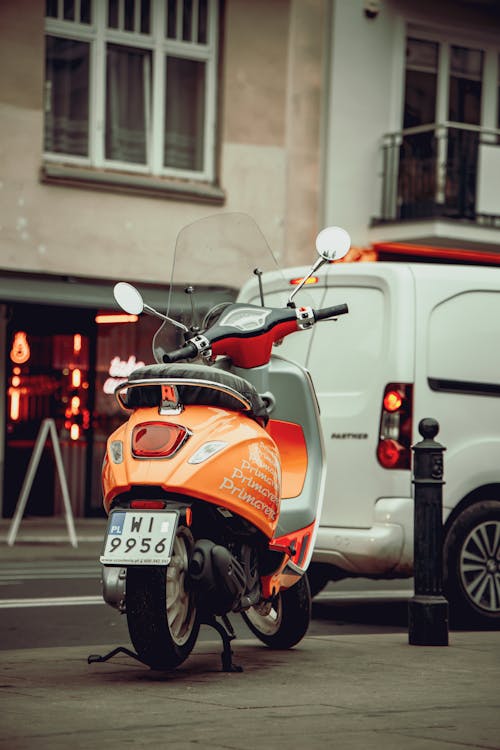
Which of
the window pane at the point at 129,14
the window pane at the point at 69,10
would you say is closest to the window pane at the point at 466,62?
the window pane at the point at 129,14

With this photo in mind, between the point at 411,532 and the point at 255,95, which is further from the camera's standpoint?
the point at 255,95

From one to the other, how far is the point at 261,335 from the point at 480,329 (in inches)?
105

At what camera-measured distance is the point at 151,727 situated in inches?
203

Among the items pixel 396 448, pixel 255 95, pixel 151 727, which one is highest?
pixel 255 95

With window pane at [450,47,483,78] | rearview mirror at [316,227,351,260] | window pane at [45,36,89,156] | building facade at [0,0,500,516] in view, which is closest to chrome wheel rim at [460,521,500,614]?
rearview mirror at [316,227,351,260]

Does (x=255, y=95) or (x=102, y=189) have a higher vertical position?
(x=255, y=95)

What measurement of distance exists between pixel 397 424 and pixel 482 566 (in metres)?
1.01


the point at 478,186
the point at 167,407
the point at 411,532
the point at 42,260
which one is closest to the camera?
the point at 167,407

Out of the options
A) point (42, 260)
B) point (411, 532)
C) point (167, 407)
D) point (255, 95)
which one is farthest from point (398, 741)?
point (255, 95)

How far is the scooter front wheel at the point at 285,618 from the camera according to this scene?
727 centimetres

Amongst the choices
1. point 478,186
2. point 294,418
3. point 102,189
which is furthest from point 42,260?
point 294,418

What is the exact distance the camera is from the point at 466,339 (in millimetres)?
9070

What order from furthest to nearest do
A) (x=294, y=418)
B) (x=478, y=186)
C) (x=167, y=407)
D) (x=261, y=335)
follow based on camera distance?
1. (x=478, y=186)
2. (x=294, y=418)
3. (x=261, y=335)
4. (x=167, y=407)

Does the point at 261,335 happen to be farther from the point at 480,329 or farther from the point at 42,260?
the point at 42,260
